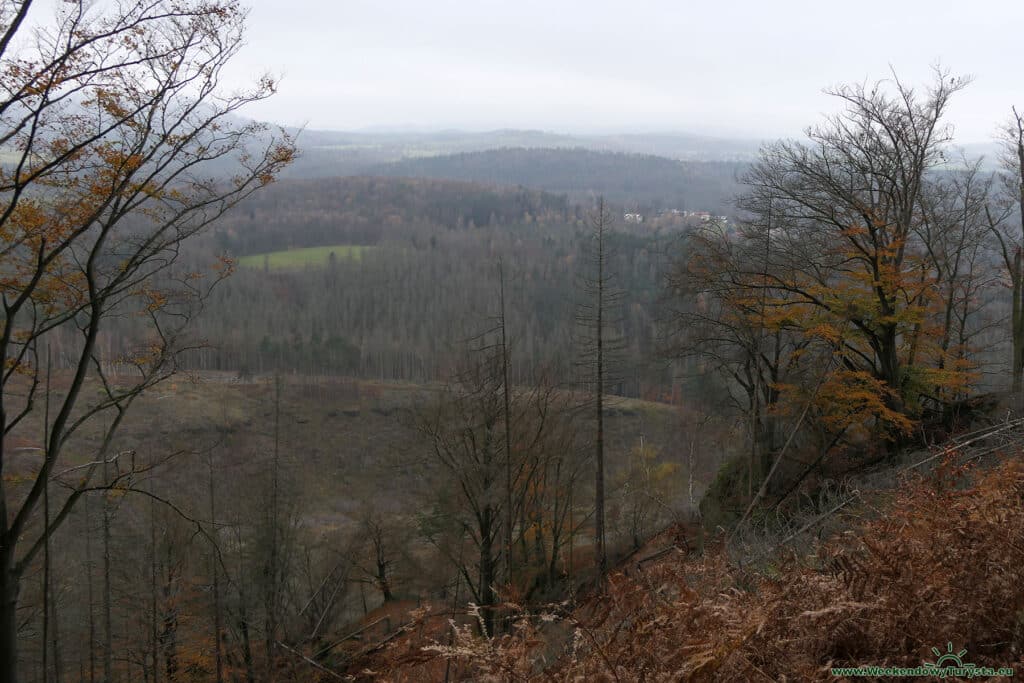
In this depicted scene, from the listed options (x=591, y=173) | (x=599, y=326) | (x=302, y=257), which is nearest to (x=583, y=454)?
(x=599, y=326)

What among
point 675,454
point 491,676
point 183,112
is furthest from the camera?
point 675,454

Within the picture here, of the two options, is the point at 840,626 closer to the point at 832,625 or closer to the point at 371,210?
the point at 832,625

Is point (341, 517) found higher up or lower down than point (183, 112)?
lower down

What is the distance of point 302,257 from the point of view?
9831cm

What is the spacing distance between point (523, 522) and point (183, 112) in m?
14.1

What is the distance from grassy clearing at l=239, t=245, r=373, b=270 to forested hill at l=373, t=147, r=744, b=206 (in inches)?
1513

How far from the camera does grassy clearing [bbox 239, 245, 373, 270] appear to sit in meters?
94.1

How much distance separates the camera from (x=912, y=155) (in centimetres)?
1422

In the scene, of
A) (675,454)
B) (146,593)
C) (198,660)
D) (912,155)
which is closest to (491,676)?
(912,155)

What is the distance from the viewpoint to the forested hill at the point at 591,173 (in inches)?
3009

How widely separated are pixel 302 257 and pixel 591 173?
5724cm

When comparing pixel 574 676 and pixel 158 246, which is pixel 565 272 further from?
pixel 574 676

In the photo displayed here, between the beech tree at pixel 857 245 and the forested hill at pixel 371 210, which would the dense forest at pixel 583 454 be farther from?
the forested hill at pixel 371 210

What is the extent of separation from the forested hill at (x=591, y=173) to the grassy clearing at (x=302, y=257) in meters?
38.4
